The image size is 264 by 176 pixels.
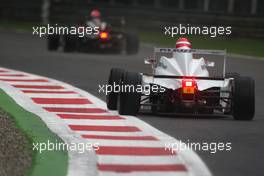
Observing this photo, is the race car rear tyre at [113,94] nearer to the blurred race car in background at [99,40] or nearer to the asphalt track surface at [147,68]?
the asphalt track surface at [147,68]

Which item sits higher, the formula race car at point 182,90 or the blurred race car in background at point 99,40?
the blurred race car in background at point 99,40

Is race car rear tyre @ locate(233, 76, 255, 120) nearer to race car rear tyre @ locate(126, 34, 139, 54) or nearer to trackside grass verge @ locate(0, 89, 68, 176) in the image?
trackside grass verge @ locate(0, 89, 68, 176)

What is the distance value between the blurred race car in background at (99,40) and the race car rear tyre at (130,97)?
14778 millimetres

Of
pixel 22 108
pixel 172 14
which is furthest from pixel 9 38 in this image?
pixel 22 108

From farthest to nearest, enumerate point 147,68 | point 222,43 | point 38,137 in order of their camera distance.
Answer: point 222,43 < point 147,68 < point 38,137

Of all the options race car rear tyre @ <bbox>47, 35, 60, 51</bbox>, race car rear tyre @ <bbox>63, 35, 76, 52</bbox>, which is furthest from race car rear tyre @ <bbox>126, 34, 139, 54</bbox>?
race car rear tyre @ <bbox>47, 35, 60, 51</bbox>

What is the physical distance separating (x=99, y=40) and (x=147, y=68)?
514cm

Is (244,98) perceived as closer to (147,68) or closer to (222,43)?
(147,68)

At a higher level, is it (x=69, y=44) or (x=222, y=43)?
(x=222, y=43)

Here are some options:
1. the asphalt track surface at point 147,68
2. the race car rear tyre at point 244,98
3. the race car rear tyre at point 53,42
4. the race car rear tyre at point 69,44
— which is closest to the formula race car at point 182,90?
the race car rear tyre at point 244,98

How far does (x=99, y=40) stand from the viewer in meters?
27.6

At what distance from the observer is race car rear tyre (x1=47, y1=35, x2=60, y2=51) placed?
1099 inches

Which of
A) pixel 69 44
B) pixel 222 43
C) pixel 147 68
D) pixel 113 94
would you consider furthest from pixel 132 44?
pixel 113 94

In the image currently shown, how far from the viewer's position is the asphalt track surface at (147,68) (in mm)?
9230
